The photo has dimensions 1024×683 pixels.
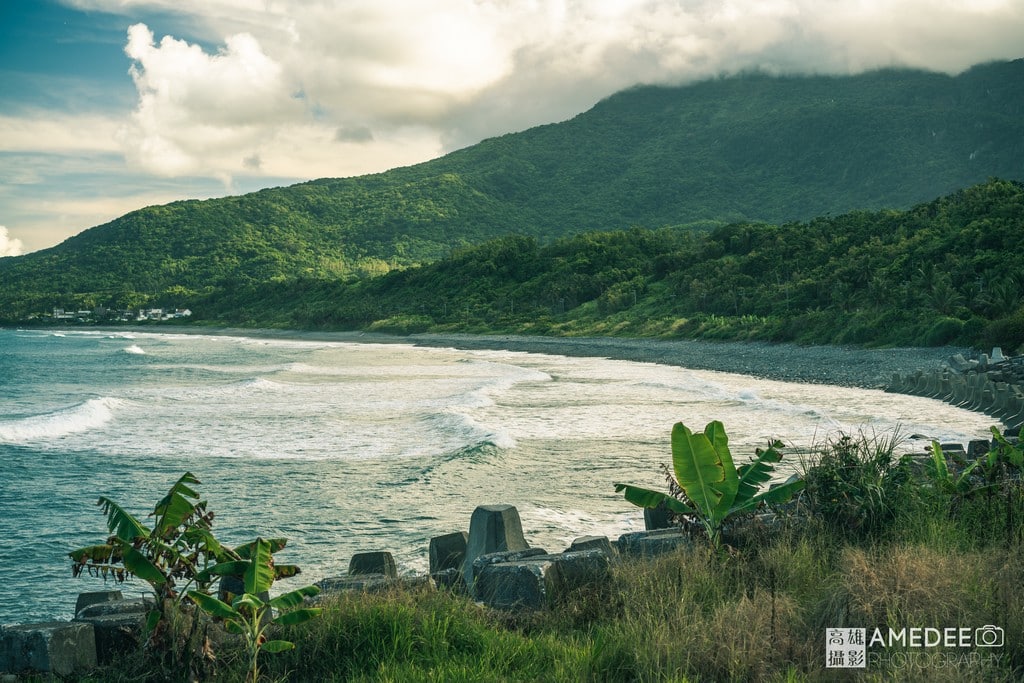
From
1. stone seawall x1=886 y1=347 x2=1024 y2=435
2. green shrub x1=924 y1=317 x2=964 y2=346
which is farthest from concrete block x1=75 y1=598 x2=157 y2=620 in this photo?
green shrub x1=924 y1=317 x2=964 y2=346

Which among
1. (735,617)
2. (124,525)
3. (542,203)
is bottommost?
(735,617)

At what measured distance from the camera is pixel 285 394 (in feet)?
100

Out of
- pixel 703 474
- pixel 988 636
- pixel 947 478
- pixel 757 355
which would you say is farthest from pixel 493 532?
pixel 757 355

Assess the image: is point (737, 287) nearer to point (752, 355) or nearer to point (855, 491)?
point (752, 355)

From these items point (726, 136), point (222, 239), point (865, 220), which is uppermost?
point (726, 136)

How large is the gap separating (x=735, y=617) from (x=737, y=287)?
2523 inches

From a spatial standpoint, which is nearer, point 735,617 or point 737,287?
point 735,617

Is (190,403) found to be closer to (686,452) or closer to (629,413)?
(629,413)

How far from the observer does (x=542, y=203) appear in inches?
7244

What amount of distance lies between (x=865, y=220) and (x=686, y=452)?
73112 mm

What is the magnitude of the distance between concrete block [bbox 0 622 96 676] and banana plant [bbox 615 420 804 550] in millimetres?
3825

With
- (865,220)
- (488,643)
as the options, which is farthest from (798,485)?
(865,220)

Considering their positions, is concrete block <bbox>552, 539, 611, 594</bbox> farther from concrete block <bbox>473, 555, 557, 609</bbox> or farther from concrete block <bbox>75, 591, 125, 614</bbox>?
concrete block <bbox>75, 591, 125, 614</bbox>

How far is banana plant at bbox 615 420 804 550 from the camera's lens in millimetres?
6230
